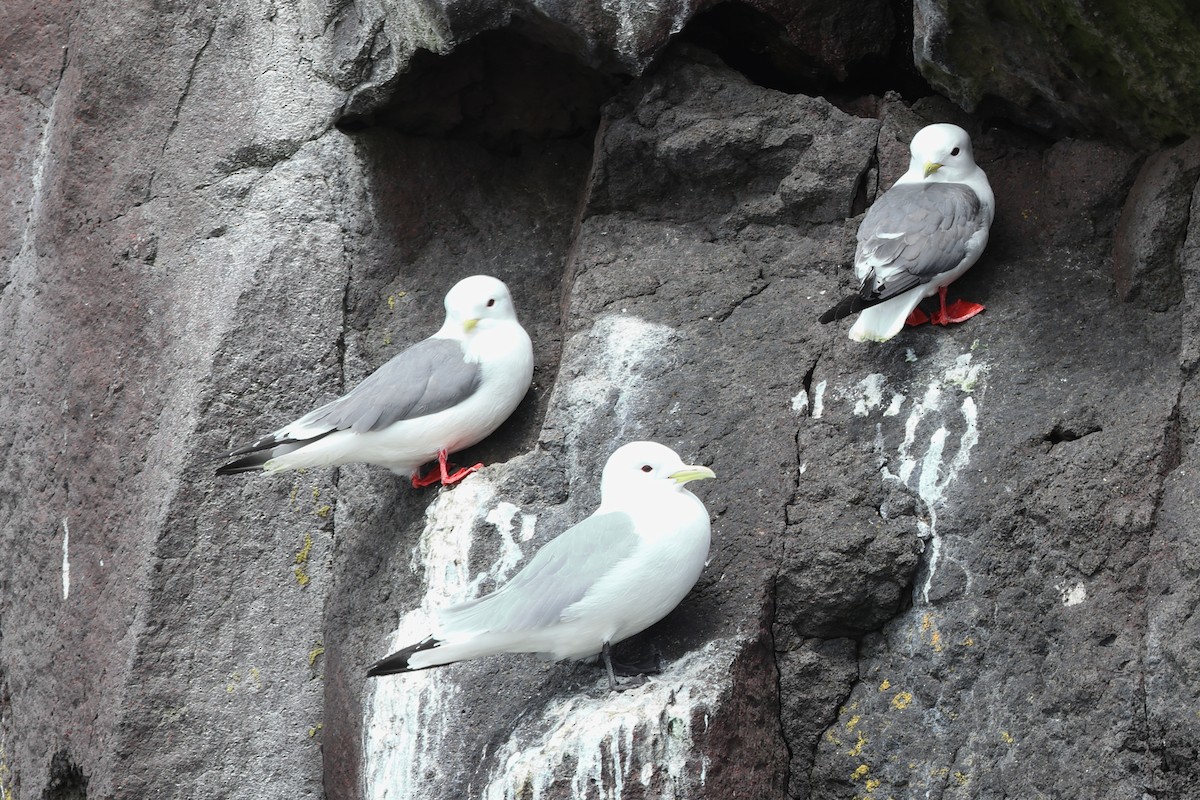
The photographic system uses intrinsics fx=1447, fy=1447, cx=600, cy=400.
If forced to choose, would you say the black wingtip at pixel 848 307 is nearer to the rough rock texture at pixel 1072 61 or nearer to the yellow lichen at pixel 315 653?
the rough rock texture at pixel 1072 61

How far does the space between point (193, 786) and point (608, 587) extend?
1.97 meters

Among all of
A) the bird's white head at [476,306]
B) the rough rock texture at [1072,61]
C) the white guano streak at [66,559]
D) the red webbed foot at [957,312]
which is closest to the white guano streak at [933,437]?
the red webbed foot at [957,312]

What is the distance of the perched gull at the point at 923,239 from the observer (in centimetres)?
448

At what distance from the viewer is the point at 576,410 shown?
4.76 metres

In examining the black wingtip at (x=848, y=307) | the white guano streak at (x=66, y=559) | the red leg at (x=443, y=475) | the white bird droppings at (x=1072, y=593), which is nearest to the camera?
the white bird droppings at (x=1072, y=593)

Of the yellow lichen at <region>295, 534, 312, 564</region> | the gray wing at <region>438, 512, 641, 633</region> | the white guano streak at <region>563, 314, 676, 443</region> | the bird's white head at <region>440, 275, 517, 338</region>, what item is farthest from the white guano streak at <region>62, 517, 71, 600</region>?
the gray wing at <region>438, 512, 641, 633</region>

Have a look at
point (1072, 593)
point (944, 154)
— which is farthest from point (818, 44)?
point (1072, 593)

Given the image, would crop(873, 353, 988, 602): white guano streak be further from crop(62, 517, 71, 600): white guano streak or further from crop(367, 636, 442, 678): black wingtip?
crop(62, 517, 71, 600): white guano streak

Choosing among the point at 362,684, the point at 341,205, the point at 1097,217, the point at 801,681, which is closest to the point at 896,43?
the point at 1097,217

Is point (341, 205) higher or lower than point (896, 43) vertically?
higher

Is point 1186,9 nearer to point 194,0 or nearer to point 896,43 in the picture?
point 896,43

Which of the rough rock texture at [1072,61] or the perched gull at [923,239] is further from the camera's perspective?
the perched gull at [923,239]

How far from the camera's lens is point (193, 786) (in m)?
4.93

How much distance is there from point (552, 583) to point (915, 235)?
5.43ft
